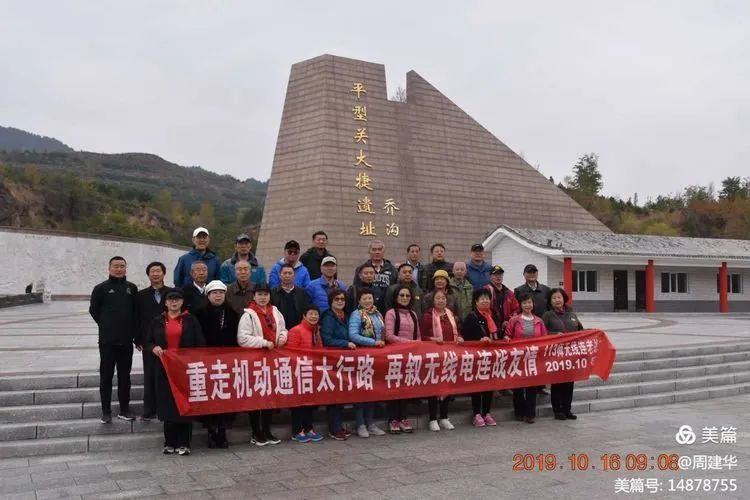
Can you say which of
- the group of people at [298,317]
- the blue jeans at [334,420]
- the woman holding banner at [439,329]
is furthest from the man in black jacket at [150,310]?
the woman holding banner at [439,329]

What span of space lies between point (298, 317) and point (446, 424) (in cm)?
153

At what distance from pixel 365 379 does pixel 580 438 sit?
1.74 metres

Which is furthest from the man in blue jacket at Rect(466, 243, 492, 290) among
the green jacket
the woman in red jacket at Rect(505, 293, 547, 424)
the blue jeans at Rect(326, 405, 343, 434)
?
the blue jeans at Rect(326, 405, 343, 434)

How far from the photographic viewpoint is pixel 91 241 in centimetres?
2750

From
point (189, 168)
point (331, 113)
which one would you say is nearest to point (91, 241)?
point (331, 113)

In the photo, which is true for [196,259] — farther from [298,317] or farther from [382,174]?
[382,174]

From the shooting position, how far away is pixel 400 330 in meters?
5.07

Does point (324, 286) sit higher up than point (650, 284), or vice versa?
point (324, 286)

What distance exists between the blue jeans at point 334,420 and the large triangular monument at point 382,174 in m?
11.7

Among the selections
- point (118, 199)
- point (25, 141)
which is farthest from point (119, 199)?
point (25, 141)

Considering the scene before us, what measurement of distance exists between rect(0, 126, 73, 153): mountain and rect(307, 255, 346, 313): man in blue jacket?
489 ft

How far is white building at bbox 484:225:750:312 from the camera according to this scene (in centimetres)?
1706

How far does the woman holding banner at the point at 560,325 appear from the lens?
18.5 ft

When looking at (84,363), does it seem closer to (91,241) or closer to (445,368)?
(445,368)
